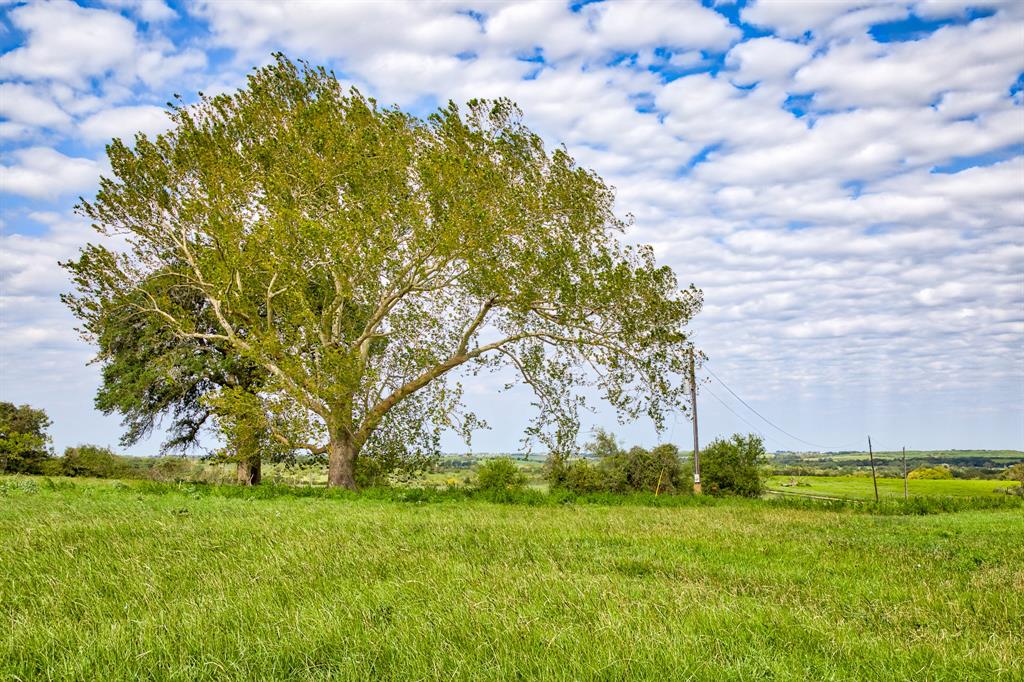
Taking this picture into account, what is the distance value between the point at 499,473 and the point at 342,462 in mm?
16508

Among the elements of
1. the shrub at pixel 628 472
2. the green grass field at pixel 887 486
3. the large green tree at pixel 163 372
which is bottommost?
the green grass field at pixel 887 486

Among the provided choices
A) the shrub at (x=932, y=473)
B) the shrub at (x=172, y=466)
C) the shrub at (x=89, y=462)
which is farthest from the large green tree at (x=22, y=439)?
the shrub at (x=932, y=473)

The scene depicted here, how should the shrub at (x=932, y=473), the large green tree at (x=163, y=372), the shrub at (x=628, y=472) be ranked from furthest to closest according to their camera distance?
the shrub at (x=932, y=473)
the shrub at (x=628, y=472)
the large green tree at (x=163, y=372)

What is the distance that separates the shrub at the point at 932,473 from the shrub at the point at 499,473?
76.7 m

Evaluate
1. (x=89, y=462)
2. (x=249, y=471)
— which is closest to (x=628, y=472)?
(x=249, y=471)

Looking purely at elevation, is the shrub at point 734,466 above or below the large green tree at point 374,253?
below

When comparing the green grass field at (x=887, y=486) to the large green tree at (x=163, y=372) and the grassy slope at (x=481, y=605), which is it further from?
the grassy slope at (x=481, y=605)

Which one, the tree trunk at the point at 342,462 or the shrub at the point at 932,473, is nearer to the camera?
the tree trunk at the point at 342,462

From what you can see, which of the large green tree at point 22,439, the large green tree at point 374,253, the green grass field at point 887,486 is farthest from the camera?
the green grass field at point 887,486

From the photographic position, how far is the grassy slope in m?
4.54

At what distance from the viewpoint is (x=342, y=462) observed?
2586 cm

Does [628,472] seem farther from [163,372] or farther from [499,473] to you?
[163,372]

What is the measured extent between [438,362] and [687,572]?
1835 cm

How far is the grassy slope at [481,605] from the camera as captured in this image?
454 cm
